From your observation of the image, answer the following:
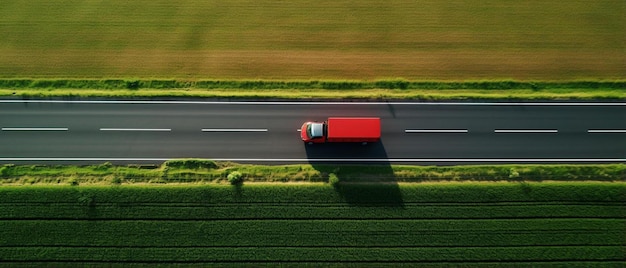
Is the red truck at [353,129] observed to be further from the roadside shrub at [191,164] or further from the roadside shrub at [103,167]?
the roadside shrub at [103,167]

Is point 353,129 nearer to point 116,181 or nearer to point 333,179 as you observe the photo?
point 333,179

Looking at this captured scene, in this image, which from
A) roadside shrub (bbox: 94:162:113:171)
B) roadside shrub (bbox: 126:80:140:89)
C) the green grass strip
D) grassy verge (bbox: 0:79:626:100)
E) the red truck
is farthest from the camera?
roadside shrub (bbox: 126:80:140:89)

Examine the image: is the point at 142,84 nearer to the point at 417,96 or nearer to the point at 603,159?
the point at 417,96

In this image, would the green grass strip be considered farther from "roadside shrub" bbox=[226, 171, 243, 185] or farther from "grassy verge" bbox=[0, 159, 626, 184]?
"grassy verge" bbox=[0, 159, 626, 184]

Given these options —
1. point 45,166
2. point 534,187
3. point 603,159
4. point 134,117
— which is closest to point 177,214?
point 134,117

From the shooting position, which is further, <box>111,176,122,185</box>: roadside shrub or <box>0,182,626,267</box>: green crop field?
<box>111,176,122,185</box>: roadside shrub

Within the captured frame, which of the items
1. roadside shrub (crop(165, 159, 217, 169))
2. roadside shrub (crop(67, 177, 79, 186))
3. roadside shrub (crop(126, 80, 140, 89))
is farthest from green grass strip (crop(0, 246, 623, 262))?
roadside shrub (crop(126, 80, 140, 89))

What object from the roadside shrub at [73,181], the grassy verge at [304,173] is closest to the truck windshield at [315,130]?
the grassy verge at [304,173]
